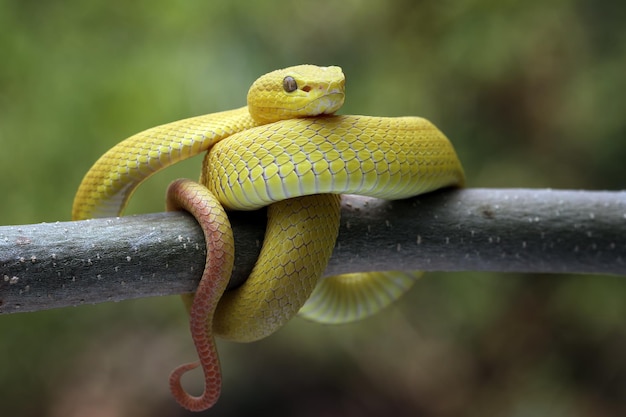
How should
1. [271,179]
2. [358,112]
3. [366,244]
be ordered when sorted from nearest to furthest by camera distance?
[271,179] → [366,244] → [358,112]

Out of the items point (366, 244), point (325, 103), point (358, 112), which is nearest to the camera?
point (325, 103)

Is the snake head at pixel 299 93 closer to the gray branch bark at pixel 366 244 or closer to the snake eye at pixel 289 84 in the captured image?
the snake eye at pixel 289 84

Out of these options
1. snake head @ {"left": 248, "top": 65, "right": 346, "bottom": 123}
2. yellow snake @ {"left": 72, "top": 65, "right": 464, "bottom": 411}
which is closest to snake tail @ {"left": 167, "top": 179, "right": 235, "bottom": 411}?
yellow snake @ {"left": 72, "top": 65, "right": 464, "bottom": 411}

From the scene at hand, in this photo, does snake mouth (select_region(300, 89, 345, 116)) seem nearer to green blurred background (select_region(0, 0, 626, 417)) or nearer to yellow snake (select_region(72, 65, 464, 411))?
yellow snake (select_region(72, 65, 464, 411))

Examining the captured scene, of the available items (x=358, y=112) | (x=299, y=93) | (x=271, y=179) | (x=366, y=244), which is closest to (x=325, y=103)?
(x=299, y=93)

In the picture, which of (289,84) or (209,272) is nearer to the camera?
(209,272)

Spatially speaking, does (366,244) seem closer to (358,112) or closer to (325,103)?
(325,103)

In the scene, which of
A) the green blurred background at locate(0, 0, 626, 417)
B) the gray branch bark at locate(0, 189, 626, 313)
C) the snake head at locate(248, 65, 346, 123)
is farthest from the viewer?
the green blurred background at locate(0, 0, 626, 417)
